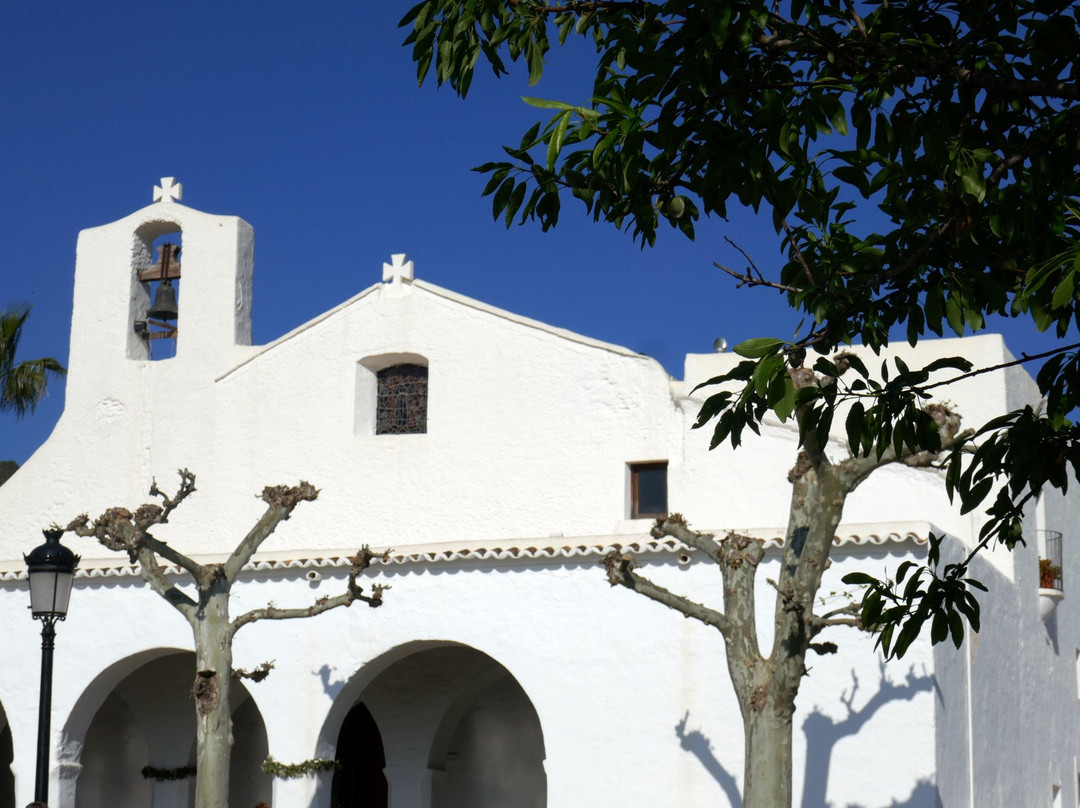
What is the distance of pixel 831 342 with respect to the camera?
16.6 ft

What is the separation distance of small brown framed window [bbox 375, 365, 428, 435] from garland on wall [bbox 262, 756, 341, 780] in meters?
3.96

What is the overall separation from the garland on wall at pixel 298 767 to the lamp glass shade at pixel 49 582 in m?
3.73

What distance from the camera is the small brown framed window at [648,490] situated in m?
15.0

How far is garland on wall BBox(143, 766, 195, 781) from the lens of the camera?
1611 cm

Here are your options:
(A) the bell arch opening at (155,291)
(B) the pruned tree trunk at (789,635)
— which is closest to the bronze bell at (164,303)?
(A) the bell arch opening at (155,291)

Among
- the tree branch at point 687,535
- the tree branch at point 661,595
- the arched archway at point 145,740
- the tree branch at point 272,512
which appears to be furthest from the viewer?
the arched archway at point 145,740

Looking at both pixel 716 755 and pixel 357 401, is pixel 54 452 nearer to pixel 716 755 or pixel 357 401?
pixel 357 401

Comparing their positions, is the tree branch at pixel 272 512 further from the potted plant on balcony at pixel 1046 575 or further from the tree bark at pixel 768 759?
the potted plant on balcony at pixel 1046 575

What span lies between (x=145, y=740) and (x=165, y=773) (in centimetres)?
67

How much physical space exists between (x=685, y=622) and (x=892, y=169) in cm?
785

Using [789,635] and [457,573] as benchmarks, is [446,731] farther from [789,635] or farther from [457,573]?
[789,635]

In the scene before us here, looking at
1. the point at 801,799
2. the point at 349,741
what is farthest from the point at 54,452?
the point at 801,799

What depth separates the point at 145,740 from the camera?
54.6 ft

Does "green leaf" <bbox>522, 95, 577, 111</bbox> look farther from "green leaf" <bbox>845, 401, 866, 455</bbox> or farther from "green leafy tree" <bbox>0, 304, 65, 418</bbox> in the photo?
"green leafy tree" <bbox>0, 304, 65, 418</bbox>
